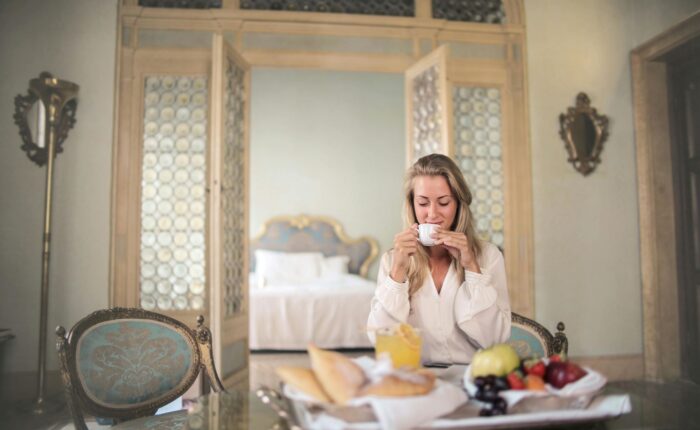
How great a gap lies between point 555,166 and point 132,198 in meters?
3.22

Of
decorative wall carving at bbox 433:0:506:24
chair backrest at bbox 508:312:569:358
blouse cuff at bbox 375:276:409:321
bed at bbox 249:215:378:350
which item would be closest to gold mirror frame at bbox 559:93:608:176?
decorative wall carving at bbox 433:0:506:24

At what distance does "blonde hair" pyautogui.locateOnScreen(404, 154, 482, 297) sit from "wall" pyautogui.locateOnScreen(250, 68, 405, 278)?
5.36 metres

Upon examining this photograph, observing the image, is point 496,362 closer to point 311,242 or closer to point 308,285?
point 308,285

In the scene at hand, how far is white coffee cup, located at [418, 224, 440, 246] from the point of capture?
5.55ft

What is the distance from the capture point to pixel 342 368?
1.00m

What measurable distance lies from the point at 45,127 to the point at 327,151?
4.02m

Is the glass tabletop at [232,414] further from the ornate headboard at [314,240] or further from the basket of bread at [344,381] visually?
the ornate headboard at [314,240]

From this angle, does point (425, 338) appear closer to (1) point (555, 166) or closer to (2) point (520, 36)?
(1) point (555, 166)

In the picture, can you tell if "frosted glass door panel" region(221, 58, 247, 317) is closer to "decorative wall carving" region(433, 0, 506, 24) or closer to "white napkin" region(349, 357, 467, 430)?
"decorative wall carving" region(433, 0, 506, 24)

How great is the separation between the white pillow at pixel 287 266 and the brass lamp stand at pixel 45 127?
296 cm

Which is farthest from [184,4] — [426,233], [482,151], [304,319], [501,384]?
[501,384]

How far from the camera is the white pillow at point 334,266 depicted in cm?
669

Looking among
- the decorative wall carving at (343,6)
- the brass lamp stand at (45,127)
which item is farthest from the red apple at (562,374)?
the decorative wall carving at (343,6)

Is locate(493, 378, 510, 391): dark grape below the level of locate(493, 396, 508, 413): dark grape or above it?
above
